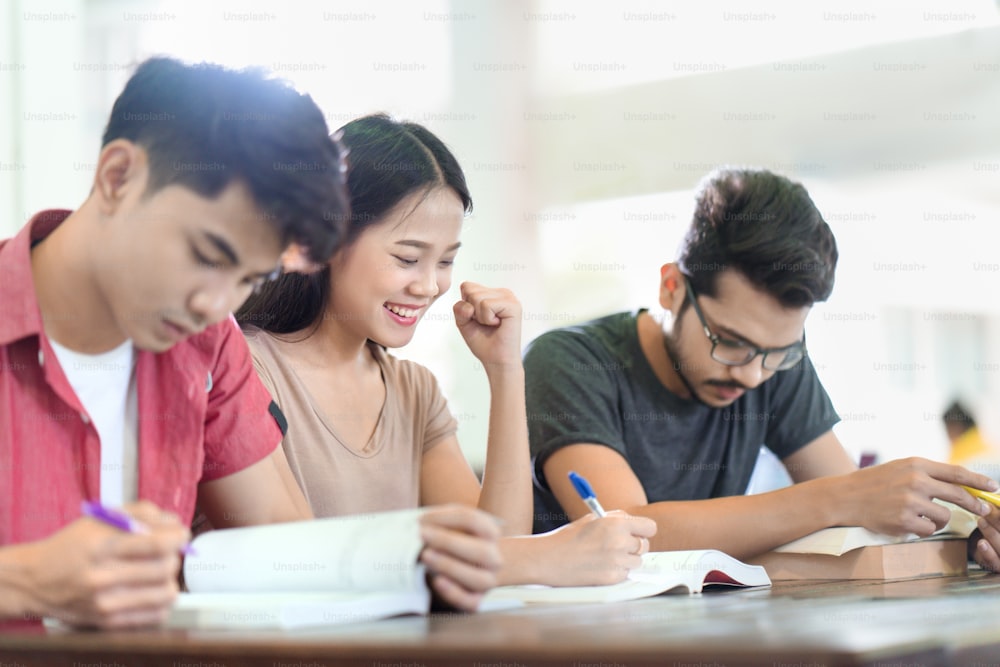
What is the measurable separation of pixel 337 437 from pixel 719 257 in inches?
30.0

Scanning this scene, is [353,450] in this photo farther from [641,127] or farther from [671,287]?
[641,127]

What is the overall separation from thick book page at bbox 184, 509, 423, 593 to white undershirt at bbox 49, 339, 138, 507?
0.56 ft

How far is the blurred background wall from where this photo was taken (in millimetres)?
3682

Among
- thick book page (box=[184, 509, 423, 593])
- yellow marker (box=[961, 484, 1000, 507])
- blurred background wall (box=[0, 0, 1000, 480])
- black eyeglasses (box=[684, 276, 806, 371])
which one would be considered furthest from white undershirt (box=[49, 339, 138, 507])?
blurred background wall (box=[0, 0, 1000, 480])

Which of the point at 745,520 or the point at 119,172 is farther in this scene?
the point at 745,520

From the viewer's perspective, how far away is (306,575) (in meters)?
0.97

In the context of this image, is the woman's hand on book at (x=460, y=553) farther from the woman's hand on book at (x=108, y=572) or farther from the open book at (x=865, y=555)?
the open book at (x=865, y=555)

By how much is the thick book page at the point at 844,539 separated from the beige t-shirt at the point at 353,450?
24.1 inches

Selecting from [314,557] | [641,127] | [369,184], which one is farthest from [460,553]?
[641,127]

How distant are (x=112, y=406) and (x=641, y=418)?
108 cm

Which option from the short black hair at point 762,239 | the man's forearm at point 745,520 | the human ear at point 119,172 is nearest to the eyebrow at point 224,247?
the human ear at point 119,172

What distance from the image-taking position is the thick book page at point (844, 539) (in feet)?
4.81

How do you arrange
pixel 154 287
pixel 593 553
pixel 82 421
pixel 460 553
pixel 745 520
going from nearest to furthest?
pixel 460 553, pixel 154 287, pixel 82 421, pixel 593 553, pixel 745 520

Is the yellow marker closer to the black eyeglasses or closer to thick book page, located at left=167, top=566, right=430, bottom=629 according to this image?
the black eyeglasses
